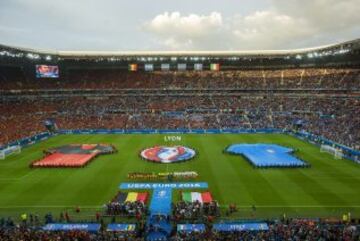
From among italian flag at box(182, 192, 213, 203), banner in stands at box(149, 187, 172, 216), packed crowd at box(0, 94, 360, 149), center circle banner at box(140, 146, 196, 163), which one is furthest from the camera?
packed crowd at box(0, 94, 360, 149)

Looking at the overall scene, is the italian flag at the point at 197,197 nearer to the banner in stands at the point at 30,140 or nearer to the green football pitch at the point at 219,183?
the green football pitch at the point at 219,183

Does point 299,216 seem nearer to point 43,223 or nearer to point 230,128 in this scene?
point 43,223

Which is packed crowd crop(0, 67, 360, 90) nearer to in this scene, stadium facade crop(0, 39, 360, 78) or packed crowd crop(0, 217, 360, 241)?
stadium facade crop(0, 39, 360, 78)

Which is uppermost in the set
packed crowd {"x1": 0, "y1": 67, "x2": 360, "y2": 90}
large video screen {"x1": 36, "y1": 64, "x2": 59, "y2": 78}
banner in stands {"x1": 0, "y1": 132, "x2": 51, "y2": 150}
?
large video screen {"x1": 36, "y1": 64, "x2": 59, "y2": 78}

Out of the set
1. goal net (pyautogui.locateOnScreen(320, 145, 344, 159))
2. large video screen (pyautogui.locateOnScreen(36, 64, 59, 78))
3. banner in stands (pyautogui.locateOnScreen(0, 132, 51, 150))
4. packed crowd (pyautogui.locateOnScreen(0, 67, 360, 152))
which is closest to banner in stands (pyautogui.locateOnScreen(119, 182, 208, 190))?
goal net (pyautogui.locateOnScreen(320, 145, 344, 159))

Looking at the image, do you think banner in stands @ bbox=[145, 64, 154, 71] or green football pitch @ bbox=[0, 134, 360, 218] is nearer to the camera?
green football pitch @ bbox=[0, 134, 360, 218]

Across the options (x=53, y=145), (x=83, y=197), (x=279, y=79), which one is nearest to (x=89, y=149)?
(x=53, y=145)
